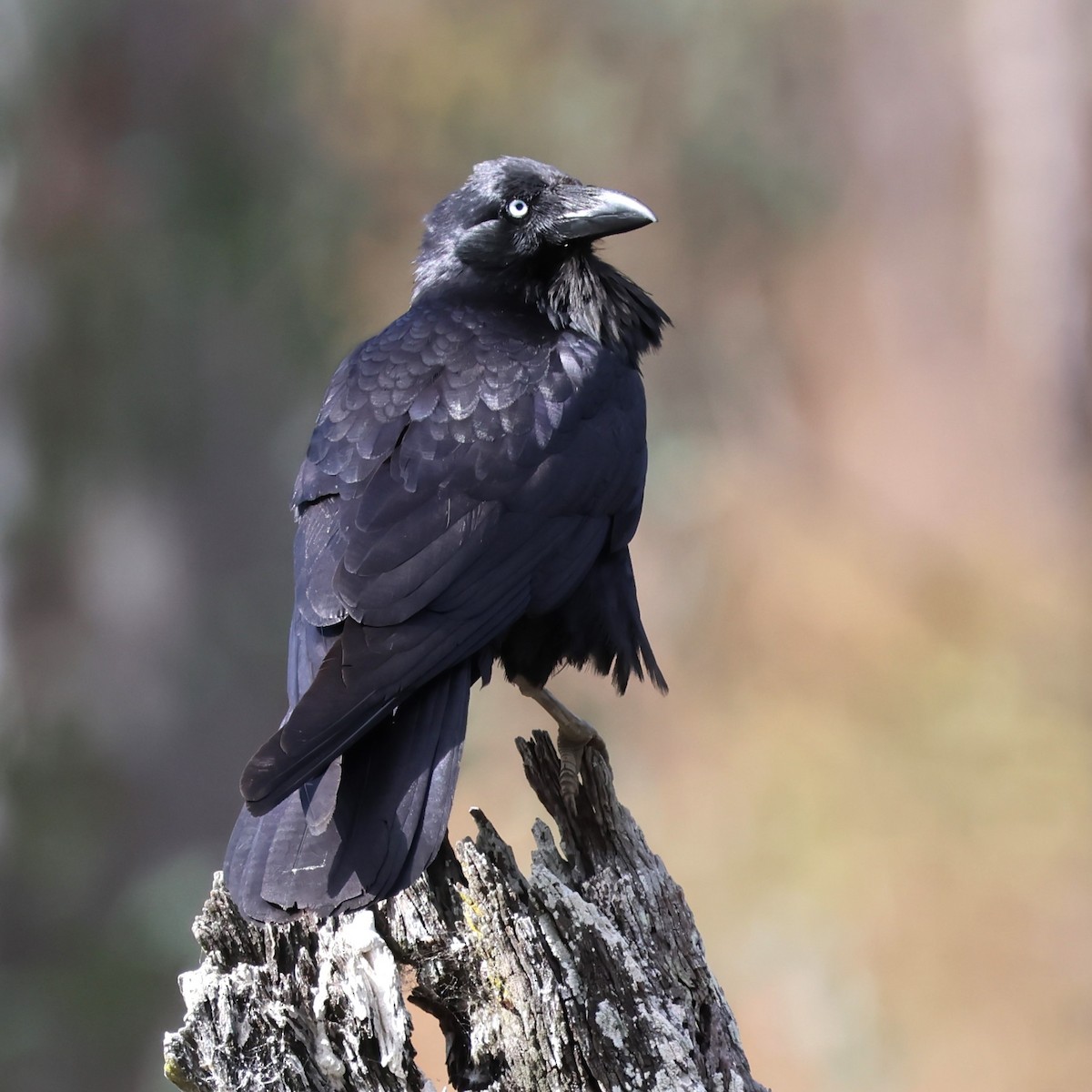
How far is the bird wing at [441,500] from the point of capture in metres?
2.99

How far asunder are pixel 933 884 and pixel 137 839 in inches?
245

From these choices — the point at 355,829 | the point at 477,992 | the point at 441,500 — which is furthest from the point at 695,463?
the point at 355,829

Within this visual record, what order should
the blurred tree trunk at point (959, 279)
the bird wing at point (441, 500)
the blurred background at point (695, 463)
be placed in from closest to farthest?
1. the bird wing at point (441, 500)
2. the blurred background at point (695, 463)
3. the blurred tree trunk at point (959, 279)

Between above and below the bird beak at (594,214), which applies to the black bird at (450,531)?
below

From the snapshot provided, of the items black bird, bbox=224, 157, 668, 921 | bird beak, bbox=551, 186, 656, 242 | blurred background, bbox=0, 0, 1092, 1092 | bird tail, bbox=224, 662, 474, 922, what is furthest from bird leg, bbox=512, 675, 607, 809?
blurred background, bbox=0, 0, 1092, 1092

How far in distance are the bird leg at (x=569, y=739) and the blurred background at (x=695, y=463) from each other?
16.7 ft

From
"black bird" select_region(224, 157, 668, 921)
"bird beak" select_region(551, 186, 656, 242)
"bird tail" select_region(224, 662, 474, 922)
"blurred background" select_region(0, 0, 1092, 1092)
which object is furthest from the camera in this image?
"blurred background" select_region(0, 0, 1092, 1092)

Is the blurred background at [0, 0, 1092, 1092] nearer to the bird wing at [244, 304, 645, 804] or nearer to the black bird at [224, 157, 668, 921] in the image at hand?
the black bird at [224, 157, 668, 921]

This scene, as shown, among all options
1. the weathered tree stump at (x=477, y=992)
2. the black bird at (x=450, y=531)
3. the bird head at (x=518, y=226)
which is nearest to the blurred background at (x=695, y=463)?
the bird head at (x=518, y=226)

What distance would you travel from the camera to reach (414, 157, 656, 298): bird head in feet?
13.4

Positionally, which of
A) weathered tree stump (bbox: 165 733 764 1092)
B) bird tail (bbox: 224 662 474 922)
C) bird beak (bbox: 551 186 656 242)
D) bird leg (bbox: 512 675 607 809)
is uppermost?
bird beak (bbox: 551 186 656 242)

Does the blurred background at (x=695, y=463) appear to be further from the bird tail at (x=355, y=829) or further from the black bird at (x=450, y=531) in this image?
the bird tail at (x=355, y=829)

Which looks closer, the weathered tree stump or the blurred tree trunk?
the weathered tree stump

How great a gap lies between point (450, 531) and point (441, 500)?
9 cm
